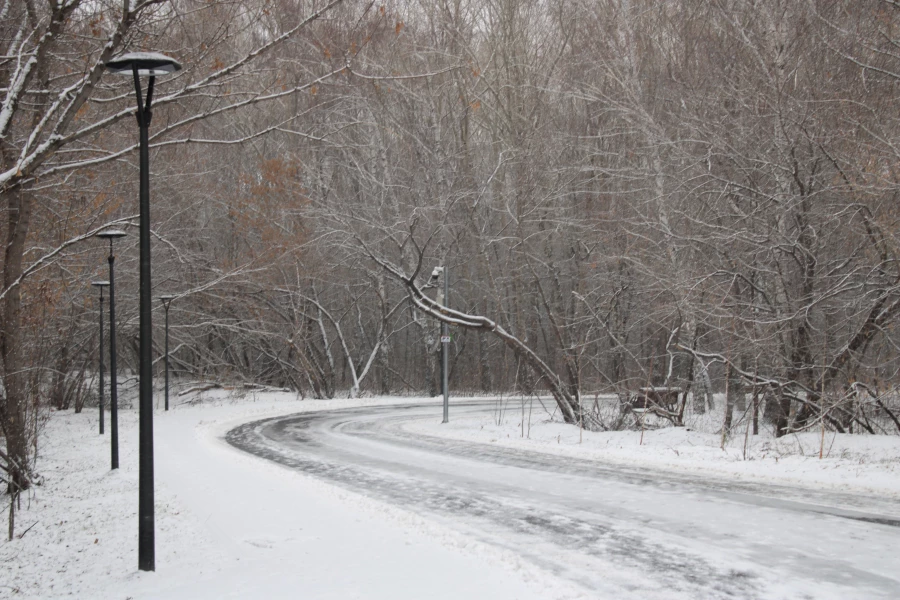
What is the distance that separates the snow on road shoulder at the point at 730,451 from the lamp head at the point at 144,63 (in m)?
10.2

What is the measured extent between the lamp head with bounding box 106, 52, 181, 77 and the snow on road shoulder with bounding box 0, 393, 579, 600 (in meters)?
4.82

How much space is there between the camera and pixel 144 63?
7.68 meters

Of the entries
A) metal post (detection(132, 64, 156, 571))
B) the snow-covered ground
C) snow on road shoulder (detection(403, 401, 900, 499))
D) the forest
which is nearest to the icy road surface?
the snow-covered ground

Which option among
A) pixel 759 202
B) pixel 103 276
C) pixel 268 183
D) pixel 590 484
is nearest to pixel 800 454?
pixel 590 484

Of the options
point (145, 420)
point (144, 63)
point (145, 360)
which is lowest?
point (145, 420)

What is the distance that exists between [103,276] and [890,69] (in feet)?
76.9

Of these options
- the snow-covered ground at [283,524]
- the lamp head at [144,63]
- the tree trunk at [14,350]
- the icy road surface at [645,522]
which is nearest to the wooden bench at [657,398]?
the snow-covered ground at [283,524]

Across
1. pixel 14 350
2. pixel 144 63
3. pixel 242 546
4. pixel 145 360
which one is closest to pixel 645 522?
pixel 242 546

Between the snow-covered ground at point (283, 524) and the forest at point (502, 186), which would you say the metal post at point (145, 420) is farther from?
the forest at point (502, 186)

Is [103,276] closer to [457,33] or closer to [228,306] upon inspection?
[228,306]

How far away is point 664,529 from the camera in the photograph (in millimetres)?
9141

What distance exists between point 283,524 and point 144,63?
5340 millimetres

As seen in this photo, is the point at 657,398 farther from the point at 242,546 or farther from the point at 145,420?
the point at 145,420

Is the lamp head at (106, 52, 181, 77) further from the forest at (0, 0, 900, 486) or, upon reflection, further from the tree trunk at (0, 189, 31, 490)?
the tree trunk at (0, 189, 31, 490)
